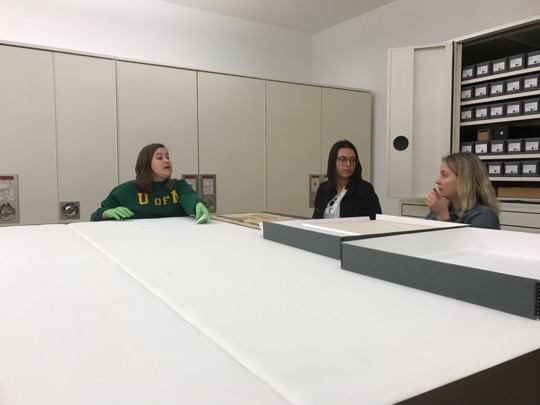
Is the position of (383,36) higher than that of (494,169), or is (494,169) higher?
(383,36)

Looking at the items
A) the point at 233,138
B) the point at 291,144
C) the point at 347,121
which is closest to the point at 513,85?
the point at 347,121

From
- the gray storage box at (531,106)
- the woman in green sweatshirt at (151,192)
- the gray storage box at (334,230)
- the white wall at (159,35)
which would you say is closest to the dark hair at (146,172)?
the woman in green sweatshirt at (151,192)

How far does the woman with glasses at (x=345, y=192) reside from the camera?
8.47 ft

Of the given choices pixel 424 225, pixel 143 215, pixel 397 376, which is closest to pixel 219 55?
pixel 143 215

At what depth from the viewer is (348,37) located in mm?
4137

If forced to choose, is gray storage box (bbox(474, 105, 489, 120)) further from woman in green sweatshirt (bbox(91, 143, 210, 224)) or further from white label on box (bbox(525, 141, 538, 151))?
woman in green sweatshirt (bbox(91, 143, 210, 224))

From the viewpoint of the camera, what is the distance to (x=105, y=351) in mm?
462

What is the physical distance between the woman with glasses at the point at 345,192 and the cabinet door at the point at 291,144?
648 millimetres

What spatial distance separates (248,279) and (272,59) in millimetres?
3856

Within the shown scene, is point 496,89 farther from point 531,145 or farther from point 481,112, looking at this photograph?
point 531,145

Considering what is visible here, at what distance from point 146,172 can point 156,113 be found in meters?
0.58

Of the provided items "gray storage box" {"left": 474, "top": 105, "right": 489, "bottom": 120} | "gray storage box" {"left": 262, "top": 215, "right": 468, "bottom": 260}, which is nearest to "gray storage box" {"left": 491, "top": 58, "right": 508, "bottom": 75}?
Answer: "gray storage box" {"left": 474, "top": 105, "right": 489, "bottom": 120}

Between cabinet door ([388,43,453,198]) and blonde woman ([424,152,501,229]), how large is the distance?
95 cm

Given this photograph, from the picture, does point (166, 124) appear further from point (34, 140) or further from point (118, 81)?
point (34, 140)
